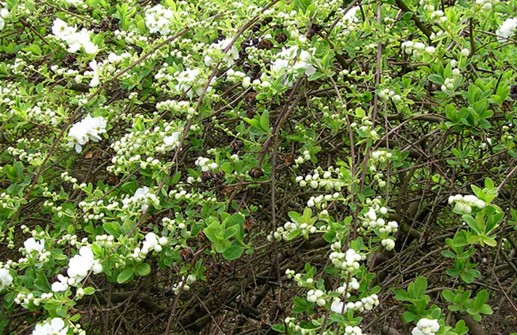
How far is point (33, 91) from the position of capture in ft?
8.34

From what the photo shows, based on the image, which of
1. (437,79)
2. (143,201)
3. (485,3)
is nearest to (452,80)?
(437,79)

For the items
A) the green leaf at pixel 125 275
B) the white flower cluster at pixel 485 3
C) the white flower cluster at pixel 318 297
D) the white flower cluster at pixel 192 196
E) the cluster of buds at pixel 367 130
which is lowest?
the green leaf at pixel 125 275

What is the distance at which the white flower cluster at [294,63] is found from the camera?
180 cm

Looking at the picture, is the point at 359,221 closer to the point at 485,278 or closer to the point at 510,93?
the point at 510,93

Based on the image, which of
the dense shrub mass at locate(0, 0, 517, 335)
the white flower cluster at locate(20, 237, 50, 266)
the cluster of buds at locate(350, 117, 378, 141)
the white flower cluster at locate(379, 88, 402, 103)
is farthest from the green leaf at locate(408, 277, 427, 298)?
the white flower cluster at locate(20, 237, 50, 266)

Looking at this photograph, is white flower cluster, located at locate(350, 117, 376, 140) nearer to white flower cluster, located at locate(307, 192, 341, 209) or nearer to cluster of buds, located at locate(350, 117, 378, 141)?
cluster of buds, located at locate(350, 117, 378, 141)

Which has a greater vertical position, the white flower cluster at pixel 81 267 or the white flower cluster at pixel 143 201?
the white flower cluster at pixel 143 201

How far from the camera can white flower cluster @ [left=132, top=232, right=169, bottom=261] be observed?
166 centimetres

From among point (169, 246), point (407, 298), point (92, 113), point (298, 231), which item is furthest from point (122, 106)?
point (407, 298)

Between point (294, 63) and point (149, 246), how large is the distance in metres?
0.69

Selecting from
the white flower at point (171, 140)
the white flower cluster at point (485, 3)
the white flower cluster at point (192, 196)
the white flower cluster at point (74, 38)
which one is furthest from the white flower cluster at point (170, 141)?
the white flower cluster at point (485, 3)

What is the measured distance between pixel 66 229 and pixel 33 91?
0.78 metres

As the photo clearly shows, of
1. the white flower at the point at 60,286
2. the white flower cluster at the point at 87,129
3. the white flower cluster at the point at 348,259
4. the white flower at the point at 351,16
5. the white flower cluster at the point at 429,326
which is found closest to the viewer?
the white flower cluster at the point at 348,259

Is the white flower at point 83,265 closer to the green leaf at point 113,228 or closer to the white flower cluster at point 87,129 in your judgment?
the green leaf at point 113,228
